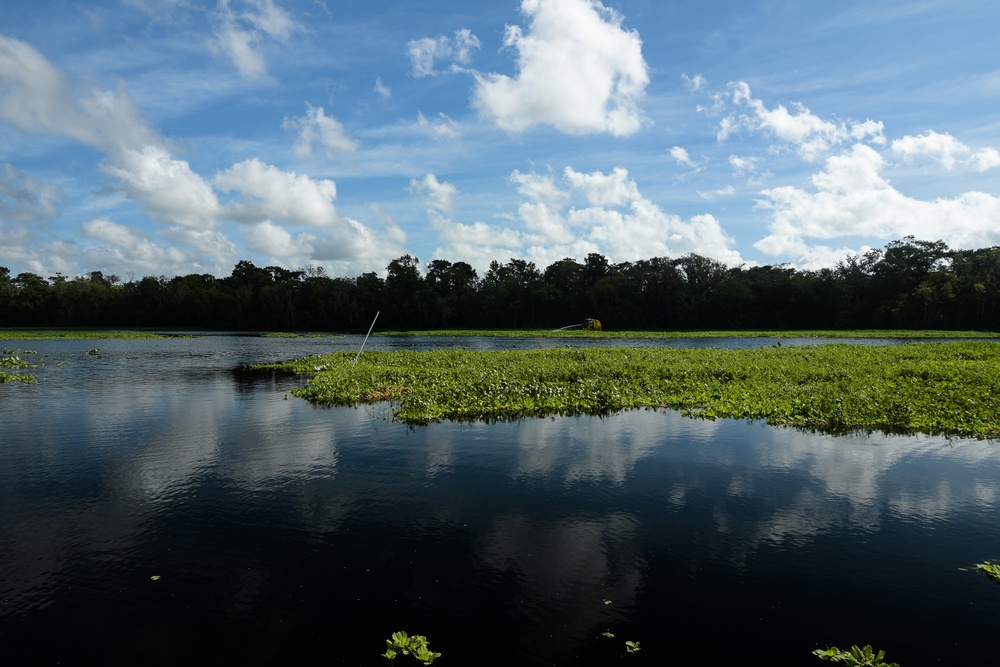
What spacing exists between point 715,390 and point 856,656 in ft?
65.0

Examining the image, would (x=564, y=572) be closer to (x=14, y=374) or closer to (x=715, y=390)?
(x=715, y=390)

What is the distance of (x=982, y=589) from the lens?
902 centimetres

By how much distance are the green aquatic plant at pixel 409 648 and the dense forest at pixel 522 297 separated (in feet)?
420

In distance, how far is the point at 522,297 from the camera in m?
148

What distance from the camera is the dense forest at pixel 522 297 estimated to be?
123 metres

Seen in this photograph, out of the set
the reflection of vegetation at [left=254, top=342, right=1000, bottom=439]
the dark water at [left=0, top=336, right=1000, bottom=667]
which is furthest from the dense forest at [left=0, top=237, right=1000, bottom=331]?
the dark water at [left=0, top=336, right=1000, bottom=667]

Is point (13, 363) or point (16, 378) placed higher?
point (13, 363)

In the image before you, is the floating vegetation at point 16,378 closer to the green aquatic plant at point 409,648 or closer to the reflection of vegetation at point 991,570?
the green aquatic plant at point 409,648

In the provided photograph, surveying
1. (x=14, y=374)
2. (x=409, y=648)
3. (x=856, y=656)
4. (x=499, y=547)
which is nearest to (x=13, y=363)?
(x=14, y=374)

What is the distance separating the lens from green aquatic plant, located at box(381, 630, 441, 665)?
23.9 ft

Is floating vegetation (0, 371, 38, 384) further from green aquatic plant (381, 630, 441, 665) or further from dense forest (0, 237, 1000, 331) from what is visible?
dense forest (0, 237, 1000, 331)

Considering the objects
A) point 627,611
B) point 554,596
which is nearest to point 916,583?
point 627,611

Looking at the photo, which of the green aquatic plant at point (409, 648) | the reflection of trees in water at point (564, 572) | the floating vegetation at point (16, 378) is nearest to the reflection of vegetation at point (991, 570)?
the reflection of trees in water at point (564, 572)

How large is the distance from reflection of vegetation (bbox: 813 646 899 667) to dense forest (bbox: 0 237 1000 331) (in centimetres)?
12493
